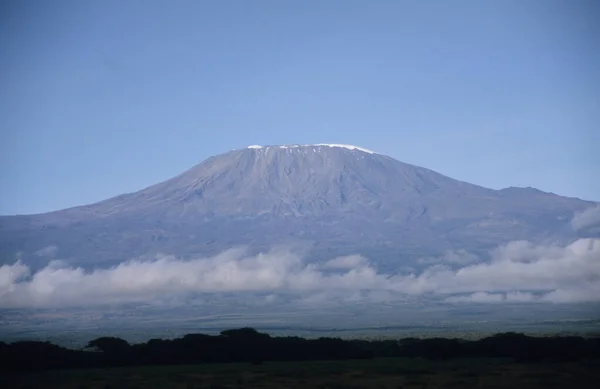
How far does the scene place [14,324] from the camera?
279ft

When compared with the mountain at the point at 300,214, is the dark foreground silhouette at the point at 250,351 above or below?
below

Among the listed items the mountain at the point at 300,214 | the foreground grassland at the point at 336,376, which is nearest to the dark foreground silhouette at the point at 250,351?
the foreground grassland at the point at 336,376

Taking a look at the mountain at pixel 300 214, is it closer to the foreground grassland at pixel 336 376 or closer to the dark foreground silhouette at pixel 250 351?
the dark foreground silhouette at pixel 250 351

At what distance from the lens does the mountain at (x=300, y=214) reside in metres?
112

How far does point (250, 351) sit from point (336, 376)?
19.7 feet

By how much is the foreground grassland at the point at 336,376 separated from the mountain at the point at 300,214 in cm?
7145

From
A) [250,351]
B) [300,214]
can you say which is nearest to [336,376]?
[250,351]

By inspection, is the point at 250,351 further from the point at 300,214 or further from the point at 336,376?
the point at 300,214

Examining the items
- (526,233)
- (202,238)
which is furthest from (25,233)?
(526,233)

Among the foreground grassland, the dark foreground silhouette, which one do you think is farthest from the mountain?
the foreground grassland

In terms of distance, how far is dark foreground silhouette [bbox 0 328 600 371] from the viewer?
36.4 meters

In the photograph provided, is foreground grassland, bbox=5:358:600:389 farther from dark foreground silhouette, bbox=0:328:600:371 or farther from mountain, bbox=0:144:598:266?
mountain, bbox=0:144:598:266

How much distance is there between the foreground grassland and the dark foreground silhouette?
103cm

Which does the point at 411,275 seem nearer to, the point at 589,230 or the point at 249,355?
the point at 589,230
